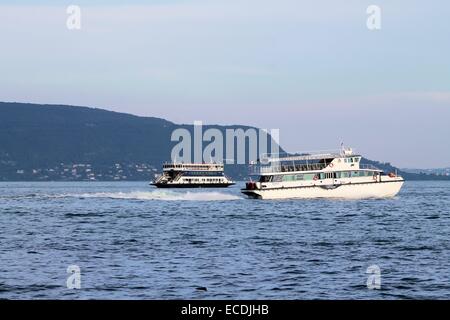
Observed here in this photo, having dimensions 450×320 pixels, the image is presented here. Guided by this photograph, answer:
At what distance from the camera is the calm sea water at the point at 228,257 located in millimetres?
30609

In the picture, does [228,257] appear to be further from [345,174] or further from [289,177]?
[345,174]

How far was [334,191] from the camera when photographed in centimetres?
11088

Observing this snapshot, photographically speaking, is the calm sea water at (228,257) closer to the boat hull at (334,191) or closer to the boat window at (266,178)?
the boat hull at (334,191)

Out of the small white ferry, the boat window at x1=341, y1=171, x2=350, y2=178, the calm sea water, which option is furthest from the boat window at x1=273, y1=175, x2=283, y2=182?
the calm sea water

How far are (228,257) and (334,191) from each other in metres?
69.8

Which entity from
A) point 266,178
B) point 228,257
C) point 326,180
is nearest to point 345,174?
point 326,180

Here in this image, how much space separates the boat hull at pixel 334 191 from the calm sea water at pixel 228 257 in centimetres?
2970

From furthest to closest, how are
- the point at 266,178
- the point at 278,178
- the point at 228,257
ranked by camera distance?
the point at 266,178
the point at 278,178
the point at 228,257

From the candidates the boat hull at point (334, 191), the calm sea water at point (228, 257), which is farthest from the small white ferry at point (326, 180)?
the calm sea water at point (228, 257)

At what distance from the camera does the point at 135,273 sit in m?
35.4
